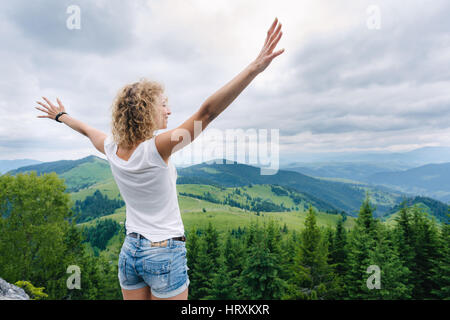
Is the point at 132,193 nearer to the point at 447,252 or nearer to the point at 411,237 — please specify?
the point at 447,252

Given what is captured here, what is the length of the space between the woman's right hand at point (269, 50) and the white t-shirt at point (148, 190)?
114cm

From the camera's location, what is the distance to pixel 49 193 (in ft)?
82.4

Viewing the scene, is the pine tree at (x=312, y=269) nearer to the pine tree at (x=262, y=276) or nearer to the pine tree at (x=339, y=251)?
the pine tree at (x=262, y=276)

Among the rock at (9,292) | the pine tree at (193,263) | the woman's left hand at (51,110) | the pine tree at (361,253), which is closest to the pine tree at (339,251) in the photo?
the pine tree at (361,253)

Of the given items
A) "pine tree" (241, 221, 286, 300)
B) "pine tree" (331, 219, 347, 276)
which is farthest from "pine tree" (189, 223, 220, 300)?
"pine tree" (331, 219, 347, 276)

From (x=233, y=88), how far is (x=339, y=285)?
3648cm

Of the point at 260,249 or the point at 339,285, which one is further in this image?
the point at 339,285

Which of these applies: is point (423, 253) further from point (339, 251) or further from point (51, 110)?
point (51, 110)

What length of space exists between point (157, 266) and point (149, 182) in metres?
0.82

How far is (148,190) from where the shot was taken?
2275 mm

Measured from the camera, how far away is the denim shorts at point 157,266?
2.32m

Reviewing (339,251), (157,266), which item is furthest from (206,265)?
(157,266)

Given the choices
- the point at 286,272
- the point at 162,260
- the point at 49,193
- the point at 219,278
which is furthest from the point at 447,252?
the point at 49,193

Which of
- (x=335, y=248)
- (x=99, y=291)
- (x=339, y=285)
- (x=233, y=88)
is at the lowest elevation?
(x=99, y=291)
